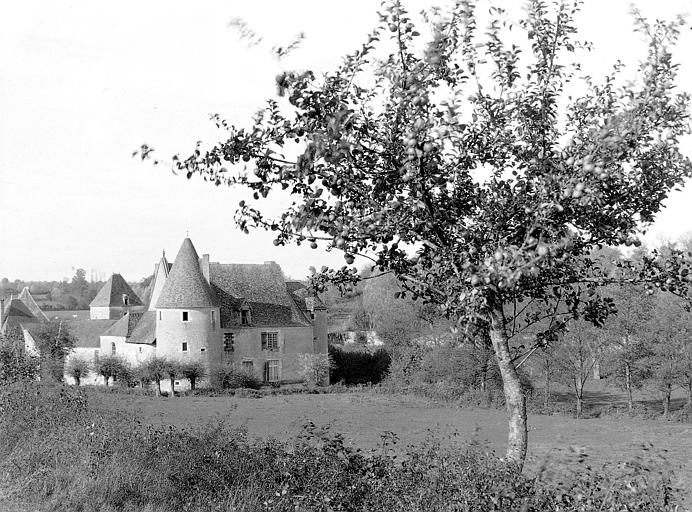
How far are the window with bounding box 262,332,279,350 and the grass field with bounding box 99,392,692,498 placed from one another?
7.12 meters

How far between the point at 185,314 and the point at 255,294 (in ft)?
21.0

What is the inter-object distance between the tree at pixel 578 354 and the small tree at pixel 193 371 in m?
22.0

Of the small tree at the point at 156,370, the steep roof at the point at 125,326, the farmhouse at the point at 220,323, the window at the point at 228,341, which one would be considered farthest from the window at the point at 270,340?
the steep roof at the point at 125,326

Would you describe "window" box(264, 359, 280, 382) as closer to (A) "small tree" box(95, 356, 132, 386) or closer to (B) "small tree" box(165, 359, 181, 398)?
(B) "small tree" box(165, 359, 181, 398)

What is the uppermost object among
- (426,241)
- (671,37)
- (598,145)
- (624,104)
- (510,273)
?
(671,37)

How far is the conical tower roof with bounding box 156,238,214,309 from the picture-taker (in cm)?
4472

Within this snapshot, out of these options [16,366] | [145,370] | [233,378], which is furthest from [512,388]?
[233,378]

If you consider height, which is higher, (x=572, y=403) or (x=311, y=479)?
(x=311, y=479)

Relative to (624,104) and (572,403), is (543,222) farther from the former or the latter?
(572,403)

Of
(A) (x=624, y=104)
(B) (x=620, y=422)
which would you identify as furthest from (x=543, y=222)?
(B) (x=620, y=422)

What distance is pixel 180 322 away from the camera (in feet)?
146

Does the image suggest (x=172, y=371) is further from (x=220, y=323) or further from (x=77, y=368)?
(x=77, y=368)

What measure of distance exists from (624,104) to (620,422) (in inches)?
1239

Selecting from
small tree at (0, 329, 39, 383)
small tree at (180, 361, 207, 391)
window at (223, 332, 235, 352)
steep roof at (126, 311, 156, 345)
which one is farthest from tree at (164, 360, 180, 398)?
small tree at (0, 329, 39, 383)
